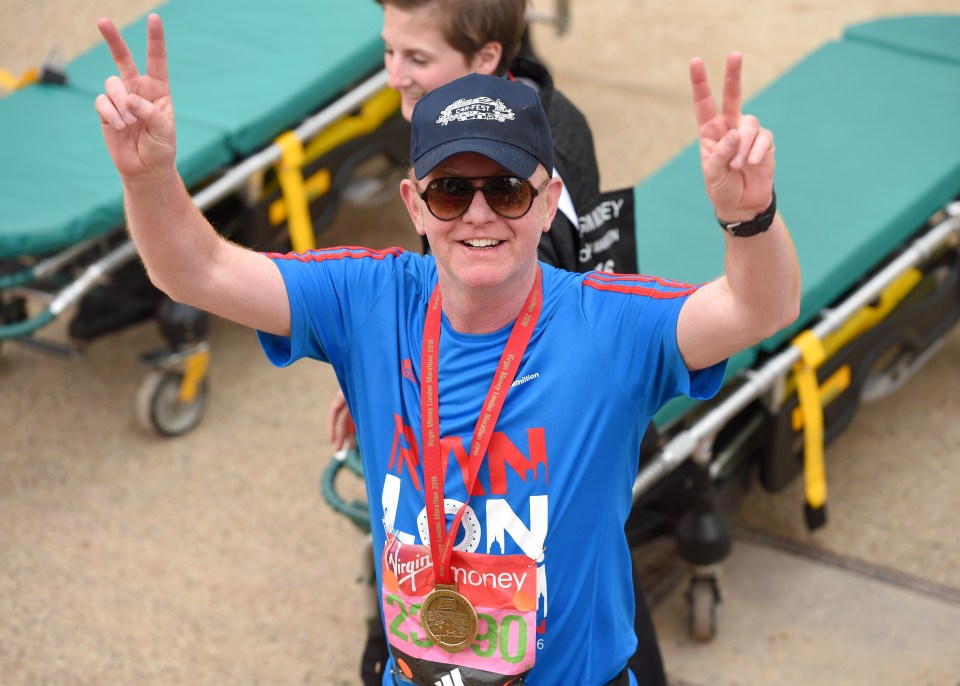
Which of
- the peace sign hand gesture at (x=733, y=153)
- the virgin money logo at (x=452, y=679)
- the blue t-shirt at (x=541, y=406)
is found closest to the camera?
the peace sign hand gesture at (x=733, y=153)

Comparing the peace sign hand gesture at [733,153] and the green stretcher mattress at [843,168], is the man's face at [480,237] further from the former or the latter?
the green stretcher mattress at [843,168]

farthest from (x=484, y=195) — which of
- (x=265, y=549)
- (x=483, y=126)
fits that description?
(x=265, y=549)

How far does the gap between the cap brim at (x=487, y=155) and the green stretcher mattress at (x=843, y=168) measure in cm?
141

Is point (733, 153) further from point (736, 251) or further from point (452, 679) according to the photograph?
point (452, 679)

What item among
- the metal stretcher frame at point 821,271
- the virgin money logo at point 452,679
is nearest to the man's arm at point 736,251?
the virgin money logo at point 452,679

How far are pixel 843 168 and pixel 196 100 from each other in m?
2.25

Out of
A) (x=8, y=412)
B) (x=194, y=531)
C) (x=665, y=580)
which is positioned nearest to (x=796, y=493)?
(x=665, y=580)

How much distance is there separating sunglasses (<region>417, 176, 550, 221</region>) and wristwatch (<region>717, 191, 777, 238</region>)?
1.23 ft

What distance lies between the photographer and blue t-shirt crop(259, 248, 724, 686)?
7.25ft

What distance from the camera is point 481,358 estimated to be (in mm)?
2266

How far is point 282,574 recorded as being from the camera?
4.16 m

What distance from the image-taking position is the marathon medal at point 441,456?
2221 millimetres

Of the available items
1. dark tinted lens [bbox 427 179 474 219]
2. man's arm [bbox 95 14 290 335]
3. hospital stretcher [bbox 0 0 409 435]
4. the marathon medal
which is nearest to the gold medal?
the marathon medal

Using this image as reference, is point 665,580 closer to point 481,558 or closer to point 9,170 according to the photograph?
point 481,558
